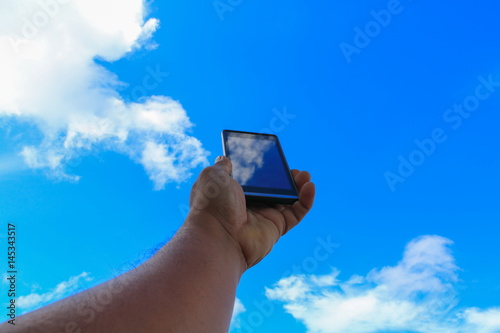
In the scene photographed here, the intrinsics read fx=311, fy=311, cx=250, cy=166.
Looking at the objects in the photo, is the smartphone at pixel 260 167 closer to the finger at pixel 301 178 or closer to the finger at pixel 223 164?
the finger at pixel 301 178

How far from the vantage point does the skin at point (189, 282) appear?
135 cm

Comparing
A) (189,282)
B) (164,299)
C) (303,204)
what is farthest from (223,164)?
(164,299)

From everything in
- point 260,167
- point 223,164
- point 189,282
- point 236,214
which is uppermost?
point 260,167

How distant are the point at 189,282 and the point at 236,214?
3.19 ft

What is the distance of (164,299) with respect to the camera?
155 cm

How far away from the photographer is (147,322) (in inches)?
55.7

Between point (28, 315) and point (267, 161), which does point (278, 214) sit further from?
point (28, 315)

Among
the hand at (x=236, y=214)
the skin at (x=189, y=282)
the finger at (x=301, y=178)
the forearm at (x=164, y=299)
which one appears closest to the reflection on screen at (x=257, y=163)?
the finger at (x=301, y=178)

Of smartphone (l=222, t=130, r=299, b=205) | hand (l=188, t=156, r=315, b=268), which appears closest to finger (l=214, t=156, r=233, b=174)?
hand (l=188, t=156, r=315, b=268)

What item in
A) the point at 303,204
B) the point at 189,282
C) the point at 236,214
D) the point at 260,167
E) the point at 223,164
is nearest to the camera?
the point at 189,282

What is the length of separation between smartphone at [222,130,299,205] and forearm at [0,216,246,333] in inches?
49.3

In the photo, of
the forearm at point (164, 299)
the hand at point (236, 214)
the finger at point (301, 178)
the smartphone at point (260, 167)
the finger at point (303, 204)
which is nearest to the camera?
the forearm at point (164, 299)

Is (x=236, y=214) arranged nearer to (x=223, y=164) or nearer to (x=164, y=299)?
(x=223, y=164)

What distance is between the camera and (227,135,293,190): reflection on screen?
139 inches
